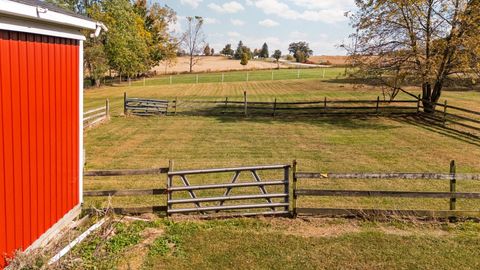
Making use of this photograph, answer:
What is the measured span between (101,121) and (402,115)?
55.2 ft

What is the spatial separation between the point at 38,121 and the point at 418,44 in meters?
21.2

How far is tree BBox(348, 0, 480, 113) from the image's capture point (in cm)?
2094

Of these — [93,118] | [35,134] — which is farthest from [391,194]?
[93,118]

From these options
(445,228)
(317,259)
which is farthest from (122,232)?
(445,228)

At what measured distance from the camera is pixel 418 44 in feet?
75.4

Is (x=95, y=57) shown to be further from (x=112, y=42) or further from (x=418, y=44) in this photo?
(x=418, y=44)

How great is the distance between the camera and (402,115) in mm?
25344

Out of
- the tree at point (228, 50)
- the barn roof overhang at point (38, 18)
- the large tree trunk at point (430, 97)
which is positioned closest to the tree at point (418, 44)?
the large tree trunk at point (430, 97)

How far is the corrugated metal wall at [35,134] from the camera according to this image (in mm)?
5398

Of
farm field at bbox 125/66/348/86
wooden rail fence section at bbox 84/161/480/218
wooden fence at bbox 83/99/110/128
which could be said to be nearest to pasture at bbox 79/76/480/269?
wooden rail fence section at bbox 84/161/480/218

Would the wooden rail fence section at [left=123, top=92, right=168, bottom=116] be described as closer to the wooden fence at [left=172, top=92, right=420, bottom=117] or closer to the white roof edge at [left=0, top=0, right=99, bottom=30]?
the wooden fence at [left=172, top=92, right=420, bottom=117]

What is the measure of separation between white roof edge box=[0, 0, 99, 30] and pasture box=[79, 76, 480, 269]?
353 centimetres

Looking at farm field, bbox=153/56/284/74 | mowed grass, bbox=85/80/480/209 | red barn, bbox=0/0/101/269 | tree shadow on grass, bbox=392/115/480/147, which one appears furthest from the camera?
farm field, bbox=153/56/284/74

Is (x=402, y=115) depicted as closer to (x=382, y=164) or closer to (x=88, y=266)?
(x=382, y=164)
